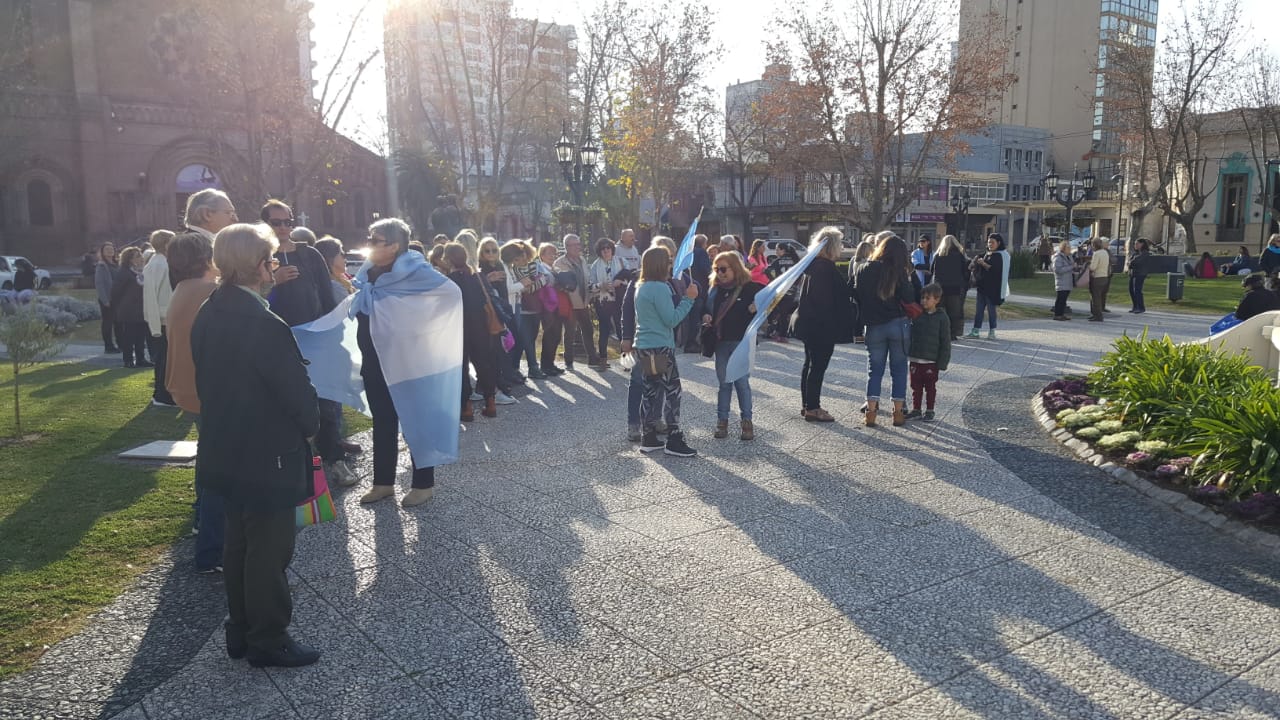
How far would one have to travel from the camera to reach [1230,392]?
6.99 metres

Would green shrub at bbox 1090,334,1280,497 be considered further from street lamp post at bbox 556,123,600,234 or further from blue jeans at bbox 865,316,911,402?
street lamp post at bbox 556,123,600,234

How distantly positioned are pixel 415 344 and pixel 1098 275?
1582 centimetres

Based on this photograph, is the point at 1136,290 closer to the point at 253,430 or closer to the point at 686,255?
the point at 686,255

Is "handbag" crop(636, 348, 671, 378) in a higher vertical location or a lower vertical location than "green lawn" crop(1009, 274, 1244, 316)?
higher

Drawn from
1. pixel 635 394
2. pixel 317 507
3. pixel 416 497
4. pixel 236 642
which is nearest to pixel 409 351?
pixel 416 497

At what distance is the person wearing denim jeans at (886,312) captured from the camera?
8.08 meters

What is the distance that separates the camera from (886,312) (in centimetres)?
809


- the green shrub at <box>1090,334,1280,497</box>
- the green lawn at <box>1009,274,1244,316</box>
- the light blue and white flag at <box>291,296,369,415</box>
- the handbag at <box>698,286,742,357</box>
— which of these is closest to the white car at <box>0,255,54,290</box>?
the light blue and white flag at <box>291,296,369,415</box>

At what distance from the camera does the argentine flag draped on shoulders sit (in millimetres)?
5766

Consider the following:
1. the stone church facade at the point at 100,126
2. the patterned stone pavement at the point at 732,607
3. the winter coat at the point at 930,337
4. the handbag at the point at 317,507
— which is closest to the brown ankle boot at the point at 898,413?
the winter coat at the point at 930,337

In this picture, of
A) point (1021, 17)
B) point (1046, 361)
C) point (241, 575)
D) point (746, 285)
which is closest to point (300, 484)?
point (241, 575)

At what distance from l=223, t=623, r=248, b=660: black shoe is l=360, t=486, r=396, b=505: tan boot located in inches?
90.9

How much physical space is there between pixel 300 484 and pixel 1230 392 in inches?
281

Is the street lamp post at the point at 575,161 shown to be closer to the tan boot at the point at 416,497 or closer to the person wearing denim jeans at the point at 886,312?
the person wearing denim jeans at the point at 886,312
